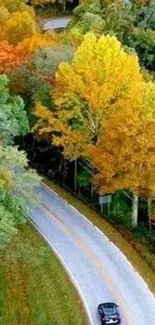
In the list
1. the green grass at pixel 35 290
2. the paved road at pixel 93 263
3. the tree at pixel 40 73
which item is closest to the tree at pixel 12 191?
the green grass at pixel 35 290

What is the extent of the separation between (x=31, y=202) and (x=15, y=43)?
2825 centimetres

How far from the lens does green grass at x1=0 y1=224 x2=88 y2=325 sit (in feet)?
167

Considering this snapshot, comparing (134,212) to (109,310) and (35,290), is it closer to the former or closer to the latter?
(35,290)

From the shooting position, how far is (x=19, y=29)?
76.4 metres

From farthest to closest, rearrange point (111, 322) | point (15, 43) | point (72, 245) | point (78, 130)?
point (15, 43), point (78, 130), point (72, 245), point (111, 322)

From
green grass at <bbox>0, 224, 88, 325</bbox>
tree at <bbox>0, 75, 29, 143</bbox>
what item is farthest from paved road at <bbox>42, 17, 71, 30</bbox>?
green grass at <bbox>0, 224, 88, 325</bbox>

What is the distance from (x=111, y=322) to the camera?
50500 mm

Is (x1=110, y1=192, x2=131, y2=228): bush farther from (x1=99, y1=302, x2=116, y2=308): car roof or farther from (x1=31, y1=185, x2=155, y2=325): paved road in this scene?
(x1=99, y1=302, x2=116, y2=308): car roof

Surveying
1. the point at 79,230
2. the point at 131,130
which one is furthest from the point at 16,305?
the point at 131,130

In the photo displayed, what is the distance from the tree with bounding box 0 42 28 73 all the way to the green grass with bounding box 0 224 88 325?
60.4 feet

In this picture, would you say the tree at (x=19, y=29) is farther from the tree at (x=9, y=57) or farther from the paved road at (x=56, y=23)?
the paved road at (x=56, y=23)

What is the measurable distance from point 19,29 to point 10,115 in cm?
1871

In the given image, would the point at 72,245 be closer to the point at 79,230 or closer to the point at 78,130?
the point at 79,230

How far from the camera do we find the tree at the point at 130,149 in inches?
2243
